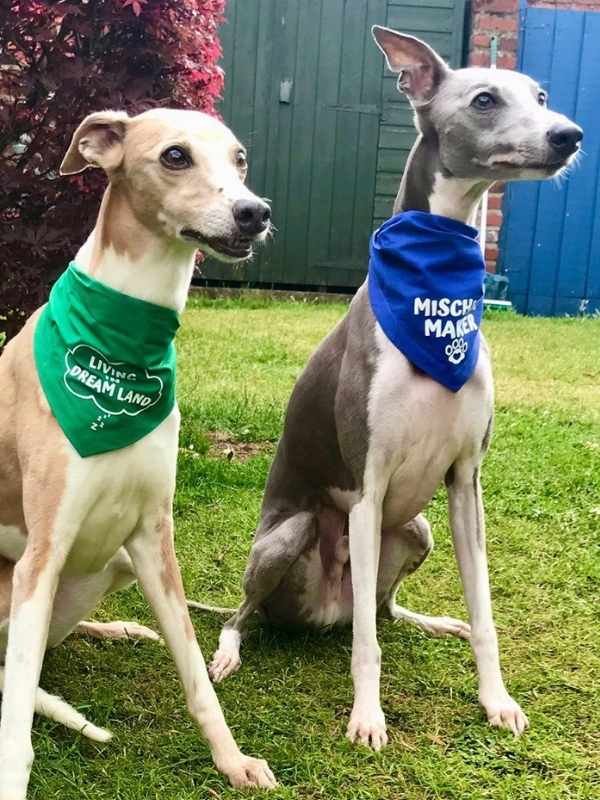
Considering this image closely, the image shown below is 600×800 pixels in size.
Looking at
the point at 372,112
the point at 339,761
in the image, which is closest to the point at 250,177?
the point at 372,112

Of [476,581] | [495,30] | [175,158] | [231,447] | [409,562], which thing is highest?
[495,30]

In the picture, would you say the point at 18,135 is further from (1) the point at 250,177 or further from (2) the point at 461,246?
(1) the point at 250,177

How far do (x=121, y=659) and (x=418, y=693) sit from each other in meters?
0.95

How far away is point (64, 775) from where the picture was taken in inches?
95.4

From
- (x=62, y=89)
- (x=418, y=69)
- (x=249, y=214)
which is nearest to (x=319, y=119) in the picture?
(x=62, y=89)

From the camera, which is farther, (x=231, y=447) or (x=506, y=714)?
(x=231, y=447)

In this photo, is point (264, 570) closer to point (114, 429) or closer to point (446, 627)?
point (446, 627)

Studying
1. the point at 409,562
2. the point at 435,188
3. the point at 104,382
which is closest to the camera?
the point at 104,382

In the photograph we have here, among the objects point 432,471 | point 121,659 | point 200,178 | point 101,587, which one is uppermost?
point 200,178

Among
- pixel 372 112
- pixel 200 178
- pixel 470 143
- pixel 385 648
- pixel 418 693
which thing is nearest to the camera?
pixel 200 178

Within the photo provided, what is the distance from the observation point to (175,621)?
260cm

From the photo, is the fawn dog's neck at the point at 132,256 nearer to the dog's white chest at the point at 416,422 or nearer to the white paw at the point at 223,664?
the dog's white chest at the point at 416,422

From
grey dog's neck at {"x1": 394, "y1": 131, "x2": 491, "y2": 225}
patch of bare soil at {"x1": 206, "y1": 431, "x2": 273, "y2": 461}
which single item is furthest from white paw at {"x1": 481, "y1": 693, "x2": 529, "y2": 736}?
patch of bare soil at {"x1": 206, "y1": 431, "x2": 273, "y2": 461}

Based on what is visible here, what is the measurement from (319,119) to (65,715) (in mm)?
8622
